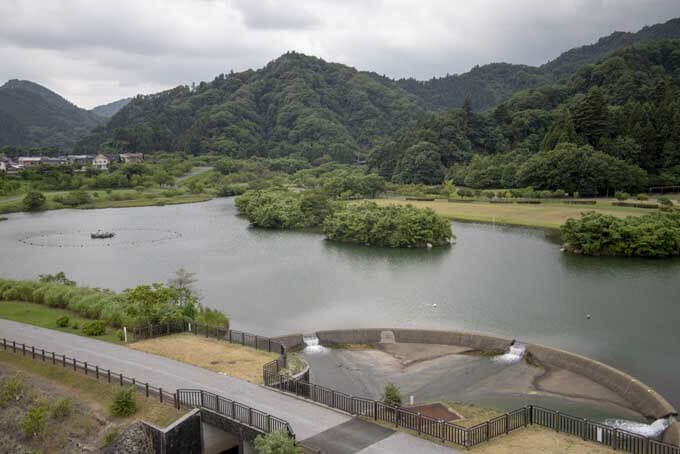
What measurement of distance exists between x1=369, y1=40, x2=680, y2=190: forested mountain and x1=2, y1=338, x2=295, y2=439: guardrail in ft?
231

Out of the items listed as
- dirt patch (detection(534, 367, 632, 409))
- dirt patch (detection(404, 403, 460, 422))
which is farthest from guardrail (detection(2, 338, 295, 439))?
dirt patch (detection(534, 367, 632, 409))

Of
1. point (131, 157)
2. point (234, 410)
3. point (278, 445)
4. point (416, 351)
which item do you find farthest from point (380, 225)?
point (131, 157)

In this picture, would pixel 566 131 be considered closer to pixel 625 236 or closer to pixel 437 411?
pixel 625 236

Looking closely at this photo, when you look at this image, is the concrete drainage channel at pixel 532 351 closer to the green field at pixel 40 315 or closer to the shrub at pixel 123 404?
the green field at pixel 40 315

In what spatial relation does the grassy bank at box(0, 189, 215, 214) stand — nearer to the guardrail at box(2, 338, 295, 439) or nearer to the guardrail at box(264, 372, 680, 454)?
the guardrail at box(2, 338, 295, 439)

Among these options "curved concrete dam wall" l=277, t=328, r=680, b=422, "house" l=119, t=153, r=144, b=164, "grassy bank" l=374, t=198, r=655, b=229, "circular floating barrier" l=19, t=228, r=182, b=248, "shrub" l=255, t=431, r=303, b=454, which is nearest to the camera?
"shrub" l=255, t=431, r=303, b=454

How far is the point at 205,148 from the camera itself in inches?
6727

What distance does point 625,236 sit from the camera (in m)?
47.9

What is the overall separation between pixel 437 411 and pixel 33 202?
3552 inches

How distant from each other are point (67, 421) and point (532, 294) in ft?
90.4

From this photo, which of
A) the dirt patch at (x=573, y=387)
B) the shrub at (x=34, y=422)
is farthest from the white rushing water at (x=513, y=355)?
the shrub at (x=34, y=422)

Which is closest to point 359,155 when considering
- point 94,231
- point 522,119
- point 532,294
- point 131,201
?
point 522,119

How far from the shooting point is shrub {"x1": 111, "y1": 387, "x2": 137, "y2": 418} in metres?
16.8

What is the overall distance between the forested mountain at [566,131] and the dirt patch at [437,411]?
64.9 metres
